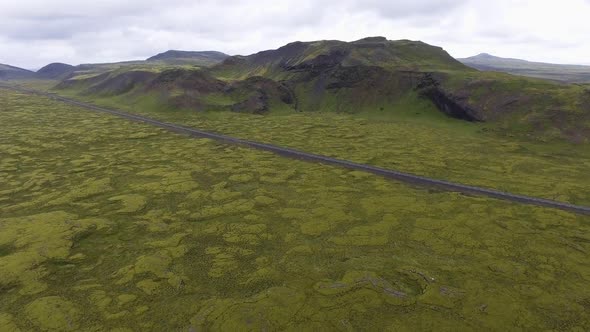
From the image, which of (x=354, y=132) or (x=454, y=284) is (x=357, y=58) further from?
(x=454, y=284)

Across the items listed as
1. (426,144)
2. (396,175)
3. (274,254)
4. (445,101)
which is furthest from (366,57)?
(274,254)

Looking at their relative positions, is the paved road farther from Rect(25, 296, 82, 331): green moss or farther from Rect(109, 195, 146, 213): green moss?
Rect(25, 296, 82, 331): green moss

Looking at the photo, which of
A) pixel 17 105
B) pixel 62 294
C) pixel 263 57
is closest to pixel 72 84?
pixel 17 105

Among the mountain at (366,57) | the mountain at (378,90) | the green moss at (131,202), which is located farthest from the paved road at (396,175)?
the mountain at (366,57)

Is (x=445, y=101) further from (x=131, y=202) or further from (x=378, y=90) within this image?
(x=131, y=202)

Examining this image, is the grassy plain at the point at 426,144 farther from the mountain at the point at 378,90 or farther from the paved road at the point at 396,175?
the mountain at the point at 378,90

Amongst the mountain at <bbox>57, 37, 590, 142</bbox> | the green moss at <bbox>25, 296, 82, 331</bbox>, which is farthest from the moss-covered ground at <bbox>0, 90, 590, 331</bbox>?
the mountain at <bbox>57, 37, 590, 142</bbox>
